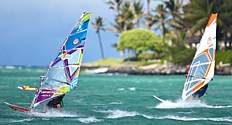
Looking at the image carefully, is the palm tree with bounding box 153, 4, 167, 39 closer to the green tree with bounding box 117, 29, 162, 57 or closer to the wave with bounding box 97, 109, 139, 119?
the green tree with bounding box 117, 29, 162, 57

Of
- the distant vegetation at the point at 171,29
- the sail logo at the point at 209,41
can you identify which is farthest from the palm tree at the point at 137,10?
the sail logo at the point at 209,41

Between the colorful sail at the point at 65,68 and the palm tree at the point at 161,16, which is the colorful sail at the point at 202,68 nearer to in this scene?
the colorful sail at the point at 65,68

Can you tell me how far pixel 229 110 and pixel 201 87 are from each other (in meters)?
3.08

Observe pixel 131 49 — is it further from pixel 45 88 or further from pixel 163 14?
pixel 45 88

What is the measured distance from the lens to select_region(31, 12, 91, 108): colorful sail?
2967 centimetres

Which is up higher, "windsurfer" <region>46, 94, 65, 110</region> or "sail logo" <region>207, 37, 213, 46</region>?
"sail logo" <region>207, 37, 213, 46</region>

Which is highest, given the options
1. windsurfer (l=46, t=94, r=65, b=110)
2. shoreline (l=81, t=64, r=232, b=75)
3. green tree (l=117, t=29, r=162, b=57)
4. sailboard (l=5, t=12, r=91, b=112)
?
green tree (l=117, t=29, r=162, b=57)

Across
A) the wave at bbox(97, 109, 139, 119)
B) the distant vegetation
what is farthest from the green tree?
the wave at bbox(97, 109, 139, 119)

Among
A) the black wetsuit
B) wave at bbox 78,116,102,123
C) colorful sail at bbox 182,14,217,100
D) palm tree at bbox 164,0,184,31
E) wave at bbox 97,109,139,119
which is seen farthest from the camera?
palm tree at bbox 164,0,184,31

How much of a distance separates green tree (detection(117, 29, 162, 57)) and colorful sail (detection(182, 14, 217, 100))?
90.3 m

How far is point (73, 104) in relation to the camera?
132 feet

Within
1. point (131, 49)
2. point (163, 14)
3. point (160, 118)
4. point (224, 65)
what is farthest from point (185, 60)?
point (160, 118)

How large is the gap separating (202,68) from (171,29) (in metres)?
97.1

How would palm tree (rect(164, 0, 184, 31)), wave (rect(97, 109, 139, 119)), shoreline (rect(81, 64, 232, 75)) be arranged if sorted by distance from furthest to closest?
palm tree (rect(164, 0, 184, 31)), shoreline (rect(81, 64, 232, 75)), wave (rect(97, 109, 139, 119))
